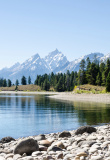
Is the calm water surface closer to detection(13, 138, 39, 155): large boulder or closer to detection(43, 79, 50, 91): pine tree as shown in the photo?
detection(13, 138, 39, 155): large boulder

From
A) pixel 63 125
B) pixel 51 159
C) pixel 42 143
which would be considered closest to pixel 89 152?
pixel 51 159

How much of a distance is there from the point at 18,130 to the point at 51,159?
1051 centimetres

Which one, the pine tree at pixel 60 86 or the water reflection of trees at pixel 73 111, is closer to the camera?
the water reflection of trees at pixel 73 111

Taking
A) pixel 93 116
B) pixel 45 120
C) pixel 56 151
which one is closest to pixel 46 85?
pixel 93 116

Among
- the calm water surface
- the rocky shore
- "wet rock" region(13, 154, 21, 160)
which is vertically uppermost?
the rocky shore

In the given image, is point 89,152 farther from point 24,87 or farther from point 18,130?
point 24,87

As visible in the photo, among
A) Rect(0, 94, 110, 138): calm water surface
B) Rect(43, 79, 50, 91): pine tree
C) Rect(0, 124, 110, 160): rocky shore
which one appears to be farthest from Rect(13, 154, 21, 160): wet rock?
Rect(43, 79, 50, 91): pine tree

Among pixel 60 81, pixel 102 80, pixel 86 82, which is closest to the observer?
pixel 102 80

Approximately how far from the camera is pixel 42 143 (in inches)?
408

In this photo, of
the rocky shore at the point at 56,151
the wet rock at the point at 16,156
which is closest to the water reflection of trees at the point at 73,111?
the rocky shore at the point at 56,151

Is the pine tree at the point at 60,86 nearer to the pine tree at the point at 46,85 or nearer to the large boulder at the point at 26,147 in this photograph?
the pine tree at the point at 46,85

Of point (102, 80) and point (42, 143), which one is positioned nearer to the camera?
point (42, 143)

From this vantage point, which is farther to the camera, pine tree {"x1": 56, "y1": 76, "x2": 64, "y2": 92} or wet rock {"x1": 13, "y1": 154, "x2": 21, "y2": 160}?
pine tree {"x1": 56, "y1": 76, "x2": 64, "y2": 92}

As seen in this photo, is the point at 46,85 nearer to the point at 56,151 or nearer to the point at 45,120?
the point at 45,120
